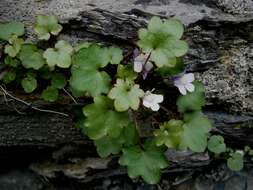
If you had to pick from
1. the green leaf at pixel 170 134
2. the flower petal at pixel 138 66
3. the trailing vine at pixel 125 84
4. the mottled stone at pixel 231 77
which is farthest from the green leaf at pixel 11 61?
the mottled stone at pixel 231 77

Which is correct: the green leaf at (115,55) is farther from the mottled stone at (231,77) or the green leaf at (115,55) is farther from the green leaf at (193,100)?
the mottled stone at (231,77)

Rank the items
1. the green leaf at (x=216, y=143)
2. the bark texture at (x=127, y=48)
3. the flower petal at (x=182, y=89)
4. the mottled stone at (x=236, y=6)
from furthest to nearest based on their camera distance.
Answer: the green leaf at (x=216, y=143)
the mottled stone at (x=236, y=6)
the bark texture at (x=127, y=48)
the flower petal at (x=182, y=89)

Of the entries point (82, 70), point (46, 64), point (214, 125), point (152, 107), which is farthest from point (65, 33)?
point (214, 125)

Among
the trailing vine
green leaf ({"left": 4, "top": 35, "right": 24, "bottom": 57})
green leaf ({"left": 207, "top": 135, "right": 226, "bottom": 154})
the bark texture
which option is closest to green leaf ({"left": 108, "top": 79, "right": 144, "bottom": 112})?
the trailing vine

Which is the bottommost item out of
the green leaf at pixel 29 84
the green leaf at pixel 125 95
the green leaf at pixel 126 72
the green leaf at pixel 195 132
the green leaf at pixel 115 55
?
the green leaf at pixel 195 132

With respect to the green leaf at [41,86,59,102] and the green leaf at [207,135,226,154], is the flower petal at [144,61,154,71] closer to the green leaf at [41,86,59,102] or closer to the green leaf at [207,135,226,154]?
the green leaf at [41,86,59,102]

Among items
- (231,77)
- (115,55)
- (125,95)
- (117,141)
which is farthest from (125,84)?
(231,77)
